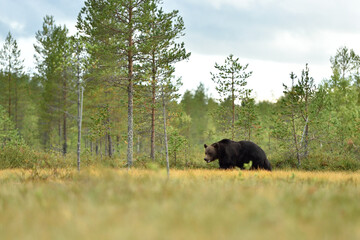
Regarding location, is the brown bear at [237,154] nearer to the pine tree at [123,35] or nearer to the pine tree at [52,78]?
the pine tree at [123,35]

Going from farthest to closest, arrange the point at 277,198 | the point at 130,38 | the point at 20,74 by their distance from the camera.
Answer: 1. the point at 20,74
2. the point at 130,38
3. the point at 277,198

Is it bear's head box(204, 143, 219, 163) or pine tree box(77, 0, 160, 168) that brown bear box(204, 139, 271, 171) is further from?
pine tree box(77, 0, 160, 168)

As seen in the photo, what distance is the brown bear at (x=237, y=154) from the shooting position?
13438 millimetres

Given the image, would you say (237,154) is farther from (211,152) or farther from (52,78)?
(52,78)

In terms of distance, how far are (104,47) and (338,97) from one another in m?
24.4

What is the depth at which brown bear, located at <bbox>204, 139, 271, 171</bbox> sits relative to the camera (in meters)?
13.4

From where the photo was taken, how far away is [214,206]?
4.09 metres

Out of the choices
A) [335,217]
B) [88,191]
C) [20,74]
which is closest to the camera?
[335,217]

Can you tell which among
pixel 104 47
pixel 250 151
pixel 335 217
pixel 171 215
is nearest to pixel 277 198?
pixel 335 217

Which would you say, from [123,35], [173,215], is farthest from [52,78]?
[173,215]

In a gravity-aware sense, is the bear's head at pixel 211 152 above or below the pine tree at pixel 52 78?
below

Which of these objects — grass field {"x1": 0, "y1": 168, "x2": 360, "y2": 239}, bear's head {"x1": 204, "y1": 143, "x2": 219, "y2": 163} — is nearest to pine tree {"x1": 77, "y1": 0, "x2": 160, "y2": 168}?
bear's head {"x1": 204, "y1": 143, "x2": 219, "y2": 163}

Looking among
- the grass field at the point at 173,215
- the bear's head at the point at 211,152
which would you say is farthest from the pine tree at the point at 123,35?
the grass field at the point at 173,215

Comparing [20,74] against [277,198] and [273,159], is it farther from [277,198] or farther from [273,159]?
[277,198]
